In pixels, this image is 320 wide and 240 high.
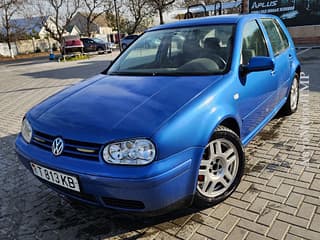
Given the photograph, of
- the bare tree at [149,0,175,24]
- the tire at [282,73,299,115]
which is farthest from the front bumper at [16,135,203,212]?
the bare tree at [149,0,175,24]

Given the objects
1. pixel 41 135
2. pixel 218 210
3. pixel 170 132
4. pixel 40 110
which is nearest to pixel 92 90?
pixel 40 110

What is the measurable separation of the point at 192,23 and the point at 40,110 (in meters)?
1.95

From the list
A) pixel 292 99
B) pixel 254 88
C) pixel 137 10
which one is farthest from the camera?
pixel 137 10

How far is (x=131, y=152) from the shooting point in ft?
6.47

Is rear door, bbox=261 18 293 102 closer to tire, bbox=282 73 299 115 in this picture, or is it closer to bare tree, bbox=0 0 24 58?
tire, bbox=282 73 299 115

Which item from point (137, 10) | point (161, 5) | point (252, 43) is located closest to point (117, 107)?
point (252, 43)

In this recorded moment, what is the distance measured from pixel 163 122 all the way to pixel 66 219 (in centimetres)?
134

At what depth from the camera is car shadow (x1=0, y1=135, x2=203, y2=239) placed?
2.41 metres

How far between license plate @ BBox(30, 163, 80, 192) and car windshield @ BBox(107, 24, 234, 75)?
1371mm

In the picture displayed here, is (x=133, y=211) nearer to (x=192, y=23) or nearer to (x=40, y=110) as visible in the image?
(x=40, y=110)

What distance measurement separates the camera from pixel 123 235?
2.36 metres

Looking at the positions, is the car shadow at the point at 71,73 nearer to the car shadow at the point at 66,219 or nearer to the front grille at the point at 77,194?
the car shadow at the point at 66,219

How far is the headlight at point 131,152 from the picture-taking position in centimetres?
195

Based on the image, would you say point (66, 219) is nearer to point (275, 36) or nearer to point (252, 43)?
point (252, 43)
